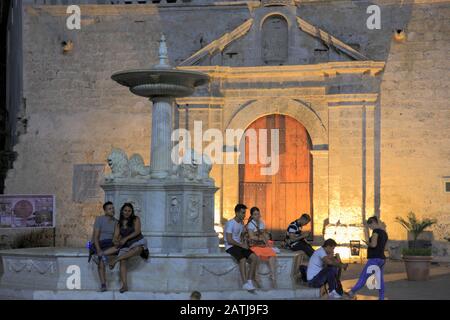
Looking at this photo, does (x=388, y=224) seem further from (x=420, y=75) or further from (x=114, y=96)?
(x=114, y=96)

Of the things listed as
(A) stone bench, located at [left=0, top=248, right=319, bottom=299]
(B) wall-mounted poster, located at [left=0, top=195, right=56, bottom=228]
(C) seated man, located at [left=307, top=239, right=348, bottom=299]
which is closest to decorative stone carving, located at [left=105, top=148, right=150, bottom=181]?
(A) stone bench, located at [left=0, top=248, right=319, bottom=299]

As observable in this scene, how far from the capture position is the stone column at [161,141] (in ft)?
43.7

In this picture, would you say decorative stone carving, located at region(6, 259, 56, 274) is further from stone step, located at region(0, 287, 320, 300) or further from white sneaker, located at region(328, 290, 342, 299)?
white sneaker, located at region(328, 290, 342, 299)

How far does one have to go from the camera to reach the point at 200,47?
69.1ft

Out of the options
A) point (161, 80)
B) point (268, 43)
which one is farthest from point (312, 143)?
point (161, 80)

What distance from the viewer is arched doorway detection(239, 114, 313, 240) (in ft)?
66.4

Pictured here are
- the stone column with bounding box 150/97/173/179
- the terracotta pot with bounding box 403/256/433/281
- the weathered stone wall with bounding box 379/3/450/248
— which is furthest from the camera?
the weathered stone wall with bounding box 379/3/450/248

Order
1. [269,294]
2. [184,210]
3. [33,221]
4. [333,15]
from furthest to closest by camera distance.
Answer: [333,15], [33,221], [184,210], [269,294]

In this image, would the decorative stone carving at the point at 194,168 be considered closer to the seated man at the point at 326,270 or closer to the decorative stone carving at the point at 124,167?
the decorative stone carving at the point at 124,167

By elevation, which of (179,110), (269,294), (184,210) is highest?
(179,110)

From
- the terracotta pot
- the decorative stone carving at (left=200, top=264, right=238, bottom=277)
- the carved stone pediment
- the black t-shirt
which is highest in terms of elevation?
the carved stone pediment

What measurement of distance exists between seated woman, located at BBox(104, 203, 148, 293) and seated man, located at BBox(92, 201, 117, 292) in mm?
120

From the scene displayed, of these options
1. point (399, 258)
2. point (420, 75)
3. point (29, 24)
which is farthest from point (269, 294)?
point (29, 24)

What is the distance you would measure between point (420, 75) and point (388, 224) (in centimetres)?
352
